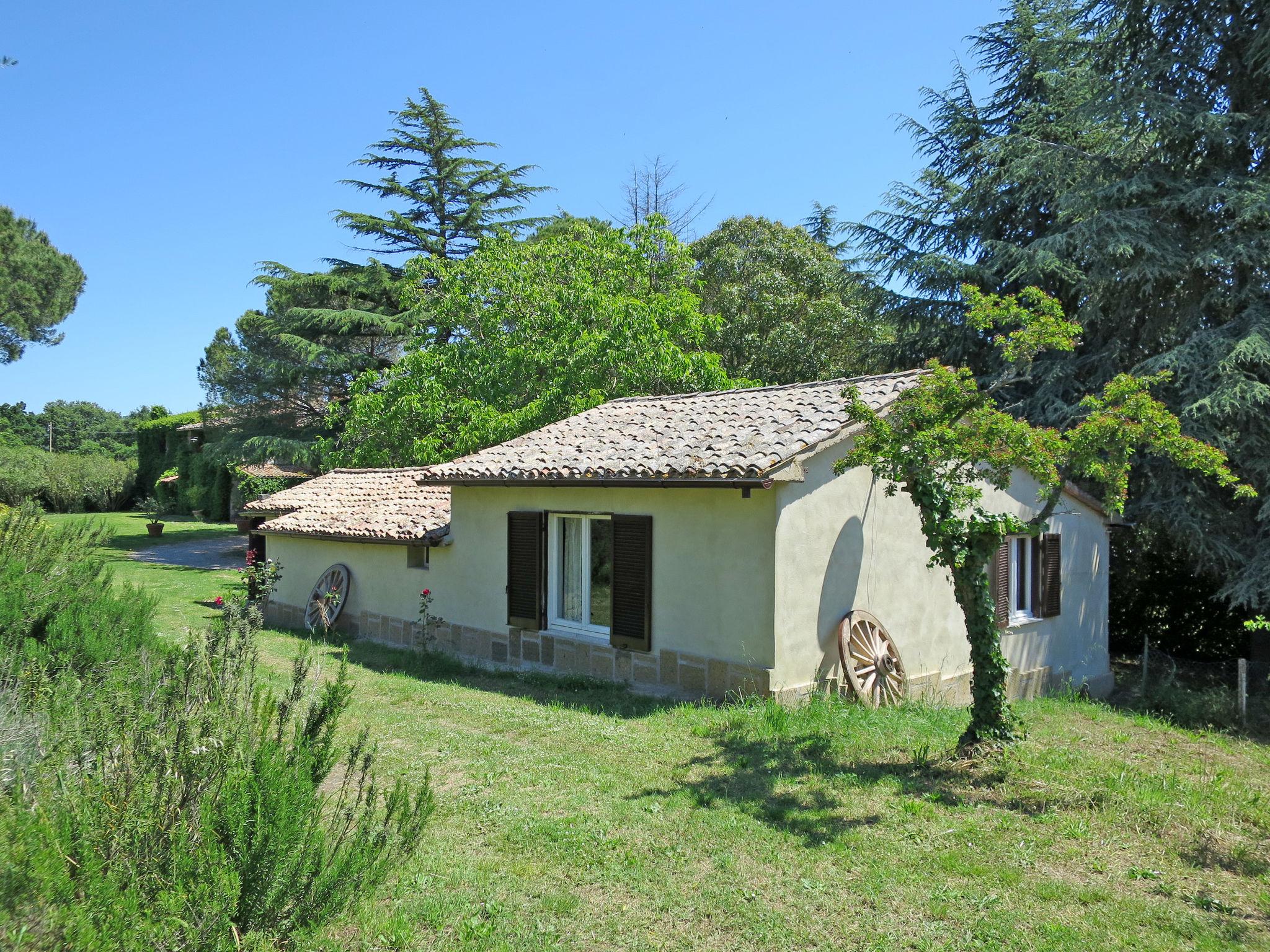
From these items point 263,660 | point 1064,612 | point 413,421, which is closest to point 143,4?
point 263,660

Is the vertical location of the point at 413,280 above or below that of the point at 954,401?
above

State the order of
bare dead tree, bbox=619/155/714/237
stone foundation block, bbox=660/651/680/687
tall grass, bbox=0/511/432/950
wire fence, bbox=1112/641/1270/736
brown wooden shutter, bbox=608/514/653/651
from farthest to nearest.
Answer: bare dead tree, bbox=619/155/714/237, wire fence, bbox=1112/641/1270/736, brown wooden shutter, bbox=608/514/653/651, stone foundation block, bbox=660/651/680/687, tall grass, bbox=0/511/432/950

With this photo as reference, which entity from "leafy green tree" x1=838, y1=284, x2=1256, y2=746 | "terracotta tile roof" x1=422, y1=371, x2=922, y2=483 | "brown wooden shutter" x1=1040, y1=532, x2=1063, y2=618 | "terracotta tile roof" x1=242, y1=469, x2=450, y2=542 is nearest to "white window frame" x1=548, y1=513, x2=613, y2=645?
"terracotta tile roof" x1=422, y1=371, x2=922, y2=483

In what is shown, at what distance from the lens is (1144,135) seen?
574 inches

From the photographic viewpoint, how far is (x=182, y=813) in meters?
3.37

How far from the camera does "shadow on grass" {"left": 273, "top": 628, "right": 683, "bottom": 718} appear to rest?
9.03 m

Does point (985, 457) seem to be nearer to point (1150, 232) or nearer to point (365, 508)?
point (1150, 232)

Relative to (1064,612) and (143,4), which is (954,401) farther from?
(143,4)

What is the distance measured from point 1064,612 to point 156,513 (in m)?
39.6

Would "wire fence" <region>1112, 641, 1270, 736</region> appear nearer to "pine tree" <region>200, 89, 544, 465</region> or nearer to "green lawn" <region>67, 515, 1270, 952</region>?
"green lawn" <region>67, 515, 1270, 952</region>

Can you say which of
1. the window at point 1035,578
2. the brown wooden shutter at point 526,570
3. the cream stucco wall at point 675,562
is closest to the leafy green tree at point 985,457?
the cream stucco wall at point 675,562

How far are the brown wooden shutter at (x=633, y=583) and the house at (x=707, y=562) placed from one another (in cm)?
2

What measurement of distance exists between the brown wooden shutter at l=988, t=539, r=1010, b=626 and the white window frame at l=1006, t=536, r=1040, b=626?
0.94ft

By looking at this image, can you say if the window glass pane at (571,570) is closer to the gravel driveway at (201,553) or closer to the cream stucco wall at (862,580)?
the cream stucco wall at (862,580)
